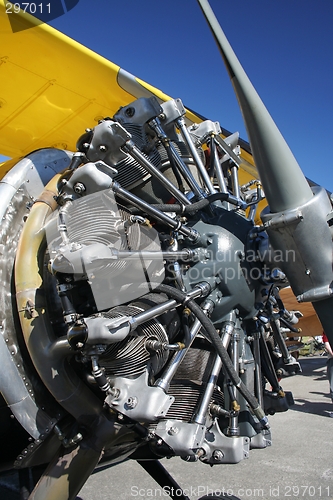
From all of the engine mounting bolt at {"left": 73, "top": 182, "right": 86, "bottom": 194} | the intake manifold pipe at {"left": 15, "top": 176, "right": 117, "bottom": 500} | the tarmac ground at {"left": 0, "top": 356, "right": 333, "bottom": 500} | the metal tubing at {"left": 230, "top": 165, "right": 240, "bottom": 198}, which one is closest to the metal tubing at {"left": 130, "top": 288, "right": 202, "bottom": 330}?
the intake manifold pipe at {"left": 15, "top": 176, "right": 117, "bottom": 500}

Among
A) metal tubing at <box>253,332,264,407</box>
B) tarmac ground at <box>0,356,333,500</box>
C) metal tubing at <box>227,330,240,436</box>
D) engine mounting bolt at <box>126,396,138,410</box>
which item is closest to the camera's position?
engine mounting bolt at <box>126,396,138,410</box>

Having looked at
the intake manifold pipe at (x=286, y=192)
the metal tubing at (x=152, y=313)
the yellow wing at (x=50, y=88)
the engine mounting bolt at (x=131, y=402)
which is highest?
the yellow wing at (x=50, y=88)

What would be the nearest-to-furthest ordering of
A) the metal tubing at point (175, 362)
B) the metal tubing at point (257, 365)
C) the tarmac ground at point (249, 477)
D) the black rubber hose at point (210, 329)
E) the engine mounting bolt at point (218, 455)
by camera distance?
the metal tubing at point (175, 362), the black rubber hose at point (210, 329), the engine mounting bolt at point (218, 455), the metal tubing at point (257, 365), the tarmac ground at point (249, 477)

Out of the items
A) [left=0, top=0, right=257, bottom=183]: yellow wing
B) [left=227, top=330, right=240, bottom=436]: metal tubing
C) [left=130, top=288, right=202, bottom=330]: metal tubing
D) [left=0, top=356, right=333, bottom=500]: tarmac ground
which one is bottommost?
[left=0, top=356, right=333, bottom=500]: tarmac ground

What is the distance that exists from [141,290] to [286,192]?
0.88m

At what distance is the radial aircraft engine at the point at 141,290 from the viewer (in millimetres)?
2008

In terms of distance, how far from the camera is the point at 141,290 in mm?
2254

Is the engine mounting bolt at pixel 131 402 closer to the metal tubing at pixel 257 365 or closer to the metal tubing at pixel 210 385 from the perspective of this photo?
the metal tubing at pixel 210 385

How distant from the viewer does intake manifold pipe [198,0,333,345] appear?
202 cm

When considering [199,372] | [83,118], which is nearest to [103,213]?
[199,372]

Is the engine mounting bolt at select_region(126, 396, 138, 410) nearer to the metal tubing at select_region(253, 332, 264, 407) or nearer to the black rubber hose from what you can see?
the black rubber hose

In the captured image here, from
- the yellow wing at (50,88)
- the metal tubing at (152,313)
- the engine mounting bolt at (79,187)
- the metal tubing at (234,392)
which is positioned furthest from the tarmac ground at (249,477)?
the yellow wing at (50,88)

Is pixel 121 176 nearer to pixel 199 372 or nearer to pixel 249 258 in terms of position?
pixel 249 258

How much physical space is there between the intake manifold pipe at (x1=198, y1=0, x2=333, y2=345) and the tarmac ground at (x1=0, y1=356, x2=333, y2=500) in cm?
205
